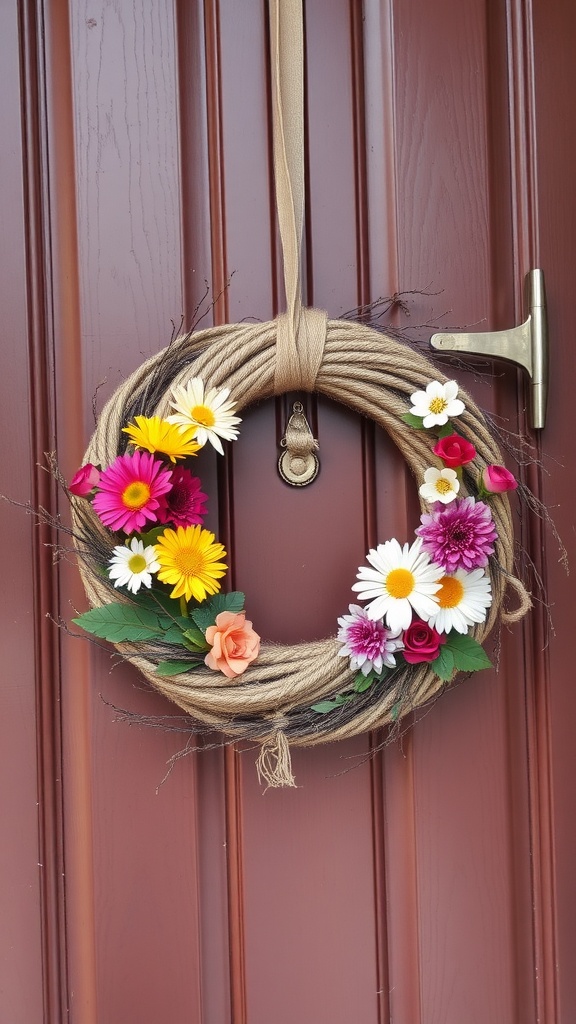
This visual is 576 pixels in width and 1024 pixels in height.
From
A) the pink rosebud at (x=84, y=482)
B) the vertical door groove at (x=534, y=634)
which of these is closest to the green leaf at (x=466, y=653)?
the vertical door groove at (x=534, y=634)

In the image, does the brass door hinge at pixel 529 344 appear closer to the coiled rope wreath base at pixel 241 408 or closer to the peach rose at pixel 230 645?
the coiled rope wreath base at pixel 241 408

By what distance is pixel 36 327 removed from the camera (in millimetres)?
697

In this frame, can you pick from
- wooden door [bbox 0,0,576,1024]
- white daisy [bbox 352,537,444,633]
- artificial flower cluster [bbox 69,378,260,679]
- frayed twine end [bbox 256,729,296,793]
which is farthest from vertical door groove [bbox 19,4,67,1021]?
white daisy [bbox 352,537,444,633]

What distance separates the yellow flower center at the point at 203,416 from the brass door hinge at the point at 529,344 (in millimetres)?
238

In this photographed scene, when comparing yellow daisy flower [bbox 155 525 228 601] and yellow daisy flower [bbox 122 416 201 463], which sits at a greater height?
yellow daisy flower [bbox 122 416 201 463]

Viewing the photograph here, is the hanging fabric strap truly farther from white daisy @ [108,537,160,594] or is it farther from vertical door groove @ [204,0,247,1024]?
white daisy @ [108,537,160,594]

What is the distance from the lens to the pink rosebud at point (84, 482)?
0.60m

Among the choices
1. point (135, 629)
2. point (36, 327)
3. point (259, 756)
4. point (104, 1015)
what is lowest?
point (104, 1015)

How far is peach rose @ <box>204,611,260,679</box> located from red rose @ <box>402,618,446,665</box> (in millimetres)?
139

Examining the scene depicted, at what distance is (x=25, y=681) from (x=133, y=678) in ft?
0.38

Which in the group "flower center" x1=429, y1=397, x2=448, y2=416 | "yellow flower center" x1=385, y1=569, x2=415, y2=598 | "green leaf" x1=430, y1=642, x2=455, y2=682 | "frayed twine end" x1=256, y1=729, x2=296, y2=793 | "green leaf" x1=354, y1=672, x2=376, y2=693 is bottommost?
"frayed twine end" x1=256, y1=729, x2=296, y2=793

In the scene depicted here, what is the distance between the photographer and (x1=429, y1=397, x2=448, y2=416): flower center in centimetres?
62

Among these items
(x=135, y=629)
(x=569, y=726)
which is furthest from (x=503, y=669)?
(x=135, y=629)

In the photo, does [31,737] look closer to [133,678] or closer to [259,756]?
[133,678]
